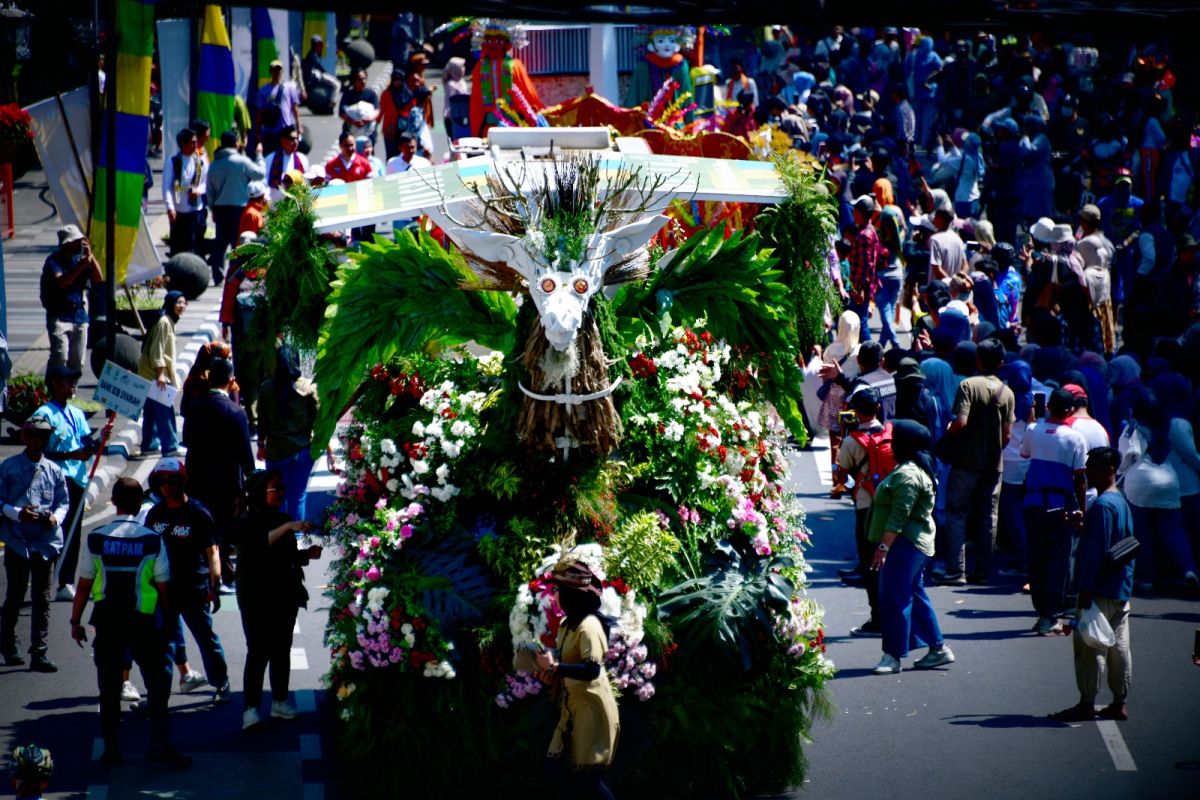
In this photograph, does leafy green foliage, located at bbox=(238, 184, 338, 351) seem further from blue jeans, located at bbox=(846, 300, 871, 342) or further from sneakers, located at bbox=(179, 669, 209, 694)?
blue jeans, located at bbox=(846, 300, 871, 342)

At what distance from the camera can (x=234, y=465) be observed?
12781 mm

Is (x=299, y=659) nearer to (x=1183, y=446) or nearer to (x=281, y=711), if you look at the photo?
(x=281, y=711)

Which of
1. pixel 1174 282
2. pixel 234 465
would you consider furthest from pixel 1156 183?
pixel 234 465

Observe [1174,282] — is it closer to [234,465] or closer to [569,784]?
[234,465]

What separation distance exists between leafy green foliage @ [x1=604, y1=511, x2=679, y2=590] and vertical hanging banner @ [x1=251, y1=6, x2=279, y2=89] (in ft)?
64.8

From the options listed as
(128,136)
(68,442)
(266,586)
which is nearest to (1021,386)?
(266,586)

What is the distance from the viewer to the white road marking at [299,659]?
11.6 meters

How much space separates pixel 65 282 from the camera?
56.3ft

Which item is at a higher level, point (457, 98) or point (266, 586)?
point (457, 98)

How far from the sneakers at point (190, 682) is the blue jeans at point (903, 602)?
4268 mm

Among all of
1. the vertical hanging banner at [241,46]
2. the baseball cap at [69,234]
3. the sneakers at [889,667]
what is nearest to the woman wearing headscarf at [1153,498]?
the sneakers at [889,667]

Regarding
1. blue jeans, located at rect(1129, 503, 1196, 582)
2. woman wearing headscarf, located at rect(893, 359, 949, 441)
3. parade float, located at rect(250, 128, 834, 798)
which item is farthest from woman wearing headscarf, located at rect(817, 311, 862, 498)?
parade float, located at rect(250, 128, 834, 798)

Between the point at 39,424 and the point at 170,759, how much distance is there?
290 cm

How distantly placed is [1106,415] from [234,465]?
22.7ft
